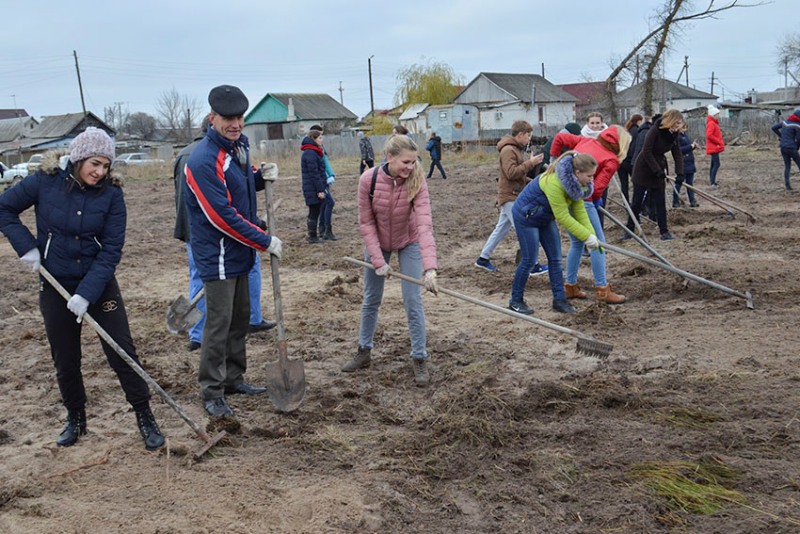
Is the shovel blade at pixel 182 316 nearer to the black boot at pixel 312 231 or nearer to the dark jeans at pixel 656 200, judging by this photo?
the black boot at pixel 312 231

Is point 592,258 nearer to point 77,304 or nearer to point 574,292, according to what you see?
point 574,292

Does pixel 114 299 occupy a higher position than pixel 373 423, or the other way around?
pixel 114 299

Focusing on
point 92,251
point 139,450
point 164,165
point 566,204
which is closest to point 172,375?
point 139,450

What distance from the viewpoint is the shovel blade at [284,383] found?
4879 millimetres

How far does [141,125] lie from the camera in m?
82.6

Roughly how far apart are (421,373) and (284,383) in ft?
3.43

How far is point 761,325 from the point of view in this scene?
624 centimetres

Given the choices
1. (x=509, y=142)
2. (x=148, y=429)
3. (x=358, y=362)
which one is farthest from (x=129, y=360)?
(x=509, y=142)

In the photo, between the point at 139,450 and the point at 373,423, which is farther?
the point at 373,423

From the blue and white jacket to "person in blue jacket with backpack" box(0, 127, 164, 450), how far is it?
0.47 metres

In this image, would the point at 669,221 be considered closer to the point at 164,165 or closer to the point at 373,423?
the point at 373,423

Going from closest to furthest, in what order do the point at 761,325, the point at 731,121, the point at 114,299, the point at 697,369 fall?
1. the point at 114,299
2. the point at 697,369
3. the point at 761,325
4. the point at 731,121

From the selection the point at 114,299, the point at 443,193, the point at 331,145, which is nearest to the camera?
the point at 114,299

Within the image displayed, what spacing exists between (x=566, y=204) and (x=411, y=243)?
1.90 meters
